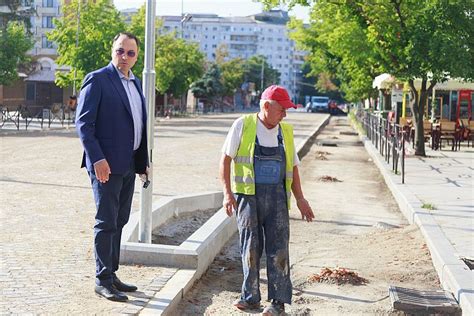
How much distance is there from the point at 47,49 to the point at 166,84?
2278 centimetres

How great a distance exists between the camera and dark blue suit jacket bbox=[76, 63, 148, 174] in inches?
242

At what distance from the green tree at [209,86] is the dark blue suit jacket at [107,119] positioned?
81.1 m

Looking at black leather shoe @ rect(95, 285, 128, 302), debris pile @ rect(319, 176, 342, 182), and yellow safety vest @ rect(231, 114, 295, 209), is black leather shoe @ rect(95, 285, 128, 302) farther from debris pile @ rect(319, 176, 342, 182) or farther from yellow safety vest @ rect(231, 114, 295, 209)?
debris pile @ rect(319, 176, 342, 182)

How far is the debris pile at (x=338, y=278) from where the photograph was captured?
792 cm

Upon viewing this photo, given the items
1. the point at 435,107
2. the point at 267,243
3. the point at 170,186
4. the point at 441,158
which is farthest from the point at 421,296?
the point at 435,107

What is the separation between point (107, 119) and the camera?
20.4 feet

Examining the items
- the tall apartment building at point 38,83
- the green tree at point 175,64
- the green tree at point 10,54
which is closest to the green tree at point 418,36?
the green tree at point 10,54

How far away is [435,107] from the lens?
34.8 meters

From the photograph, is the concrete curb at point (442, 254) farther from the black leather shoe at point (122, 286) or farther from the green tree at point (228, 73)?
the green tree at point (228, 73)

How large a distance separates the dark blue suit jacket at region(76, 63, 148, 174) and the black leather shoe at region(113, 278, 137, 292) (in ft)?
2.84

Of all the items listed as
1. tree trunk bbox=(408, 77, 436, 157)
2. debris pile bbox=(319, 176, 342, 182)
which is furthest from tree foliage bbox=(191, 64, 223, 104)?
debris pile bbox=(319, 176, 342, 182)

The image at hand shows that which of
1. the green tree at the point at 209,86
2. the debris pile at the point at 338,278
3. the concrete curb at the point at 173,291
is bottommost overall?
the debris pile at the point at 338,278

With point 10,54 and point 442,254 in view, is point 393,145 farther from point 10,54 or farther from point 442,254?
point 10,54

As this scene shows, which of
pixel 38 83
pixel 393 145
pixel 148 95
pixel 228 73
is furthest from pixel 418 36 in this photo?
pixel 228 73
